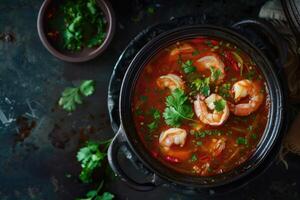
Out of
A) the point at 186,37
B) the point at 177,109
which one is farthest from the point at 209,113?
the point at 186,37

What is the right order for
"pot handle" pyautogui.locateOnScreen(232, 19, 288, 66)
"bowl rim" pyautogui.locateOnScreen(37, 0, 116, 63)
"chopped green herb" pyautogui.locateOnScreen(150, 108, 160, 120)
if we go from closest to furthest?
"pot handle" pyautogui.locateOnScreen(232, 19, 288, 66) → "chopped green herb" pyautogui.locateOnScreen(150, 108, 160, 120) → "bowl rim" pyautogui.locateOnScreen(37, 0, 116, 63)

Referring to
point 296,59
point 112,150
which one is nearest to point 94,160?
point 112,150

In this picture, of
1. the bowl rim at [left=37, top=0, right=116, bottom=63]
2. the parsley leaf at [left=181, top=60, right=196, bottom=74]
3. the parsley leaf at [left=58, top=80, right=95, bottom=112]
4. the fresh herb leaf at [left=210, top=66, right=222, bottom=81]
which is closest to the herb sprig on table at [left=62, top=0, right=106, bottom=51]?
the bowl rim at [left=37, top=0, right=116, bottom=63]

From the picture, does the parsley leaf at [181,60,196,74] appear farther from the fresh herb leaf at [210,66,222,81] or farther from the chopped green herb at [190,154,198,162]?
the chopped green herb at [190,154,198,162]

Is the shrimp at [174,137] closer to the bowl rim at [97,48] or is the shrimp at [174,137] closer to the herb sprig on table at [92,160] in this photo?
the herb sprig on table at [92,160]

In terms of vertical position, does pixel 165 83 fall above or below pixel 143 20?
below

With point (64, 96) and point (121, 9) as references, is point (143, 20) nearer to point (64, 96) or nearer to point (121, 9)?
point (121, 9)

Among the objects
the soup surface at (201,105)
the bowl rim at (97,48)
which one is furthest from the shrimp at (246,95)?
the bowl rim at (97,48)

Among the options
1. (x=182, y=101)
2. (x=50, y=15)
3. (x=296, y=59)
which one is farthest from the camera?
(x=50, y=15)
